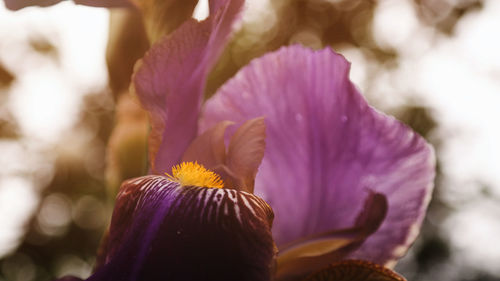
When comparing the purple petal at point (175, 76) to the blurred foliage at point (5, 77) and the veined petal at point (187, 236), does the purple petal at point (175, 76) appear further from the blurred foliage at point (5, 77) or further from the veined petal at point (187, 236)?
the blurred foliage at point (5, 77)

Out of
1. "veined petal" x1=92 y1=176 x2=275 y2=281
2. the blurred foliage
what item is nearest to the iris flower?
"veined petal" x1=92 y1=176 x2=275 y2=281

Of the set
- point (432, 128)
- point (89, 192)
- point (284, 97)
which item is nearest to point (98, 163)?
point (89, 192)

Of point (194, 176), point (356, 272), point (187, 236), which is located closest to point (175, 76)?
point (194, 176)

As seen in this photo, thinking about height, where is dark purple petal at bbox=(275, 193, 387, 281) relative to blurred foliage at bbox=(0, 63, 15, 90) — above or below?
above

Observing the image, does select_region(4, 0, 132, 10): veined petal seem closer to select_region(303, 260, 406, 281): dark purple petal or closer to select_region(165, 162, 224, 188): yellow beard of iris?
select_region(165, 162, 224, 188): yellow beard of iris

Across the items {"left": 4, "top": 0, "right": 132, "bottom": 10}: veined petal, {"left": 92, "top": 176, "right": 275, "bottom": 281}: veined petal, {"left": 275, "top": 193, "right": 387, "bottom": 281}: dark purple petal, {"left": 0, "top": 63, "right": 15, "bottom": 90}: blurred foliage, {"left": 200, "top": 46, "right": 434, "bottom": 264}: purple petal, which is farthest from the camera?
{"left": 0, "top": 63, "right": 15, "bottom": 90}: blurred foliage

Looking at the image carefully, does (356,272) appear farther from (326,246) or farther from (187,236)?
(187,236)

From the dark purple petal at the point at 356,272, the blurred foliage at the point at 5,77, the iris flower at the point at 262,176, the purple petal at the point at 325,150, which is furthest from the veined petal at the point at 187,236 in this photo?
the blurred foliage at the point at 5,77

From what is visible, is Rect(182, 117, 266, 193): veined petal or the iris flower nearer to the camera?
the iris flower
